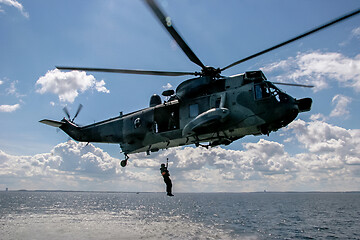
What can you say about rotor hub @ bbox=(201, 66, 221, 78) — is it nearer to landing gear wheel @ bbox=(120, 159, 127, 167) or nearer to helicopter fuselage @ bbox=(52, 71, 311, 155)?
helicopter fuselage @ bbox=(52, 71, 311, 155)

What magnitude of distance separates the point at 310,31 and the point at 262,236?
33.8 meters

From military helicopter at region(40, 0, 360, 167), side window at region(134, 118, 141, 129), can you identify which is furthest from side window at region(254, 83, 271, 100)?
side window at region(134, 118, 141, 129)

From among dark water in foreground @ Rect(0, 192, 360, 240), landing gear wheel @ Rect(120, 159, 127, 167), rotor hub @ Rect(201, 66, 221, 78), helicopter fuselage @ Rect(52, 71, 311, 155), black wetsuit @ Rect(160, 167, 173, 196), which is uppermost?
rotor hub @ Rect(201, 66, 221, 78)

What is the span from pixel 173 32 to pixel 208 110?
12.2 ft

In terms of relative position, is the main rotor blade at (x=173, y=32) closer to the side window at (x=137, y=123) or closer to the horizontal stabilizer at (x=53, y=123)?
the side window at (x=137, y=123)

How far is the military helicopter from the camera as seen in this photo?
10523 millimetres

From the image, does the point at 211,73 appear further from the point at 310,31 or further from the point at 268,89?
the point at 310,31

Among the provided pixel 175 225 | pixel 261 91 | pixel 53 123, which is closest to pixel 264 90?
pixel 261 91

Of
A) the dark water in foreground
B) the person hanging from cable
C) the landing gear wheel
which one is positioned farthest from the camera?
the dark water in foreground

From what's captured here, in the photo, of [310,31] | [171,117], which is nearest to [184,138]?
[171,117]

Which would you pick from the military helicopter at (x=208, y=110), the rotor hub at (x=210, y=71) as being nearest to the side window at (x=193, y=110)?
the military helicopter at (x=208, y=110)

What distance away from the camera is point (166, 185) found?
14.2m

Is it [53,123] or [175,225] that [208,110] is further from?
[175,225]

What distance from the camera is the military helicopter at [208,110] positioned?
10.5 metres
